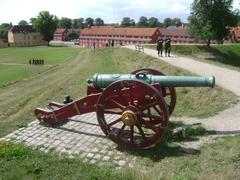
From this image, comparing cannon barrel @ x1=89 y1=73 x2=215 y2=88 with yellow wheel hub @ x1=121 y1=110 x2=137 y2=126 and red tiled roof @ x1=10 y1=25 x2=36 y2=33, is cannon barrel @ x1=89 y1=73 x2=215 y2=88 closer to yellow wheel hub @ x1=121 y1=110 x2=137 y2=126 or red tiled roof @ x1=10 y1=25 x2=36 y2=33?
yellow wheel hub @ x1=121 y1=110 x2=137 y2=126

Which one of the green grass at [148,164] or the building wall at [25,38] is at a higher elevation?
the green grass at [148,164]

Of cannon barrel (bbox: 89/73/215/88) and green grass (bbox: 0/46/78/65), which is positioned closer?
cannon barrel (bbox: 89/73/215/88)

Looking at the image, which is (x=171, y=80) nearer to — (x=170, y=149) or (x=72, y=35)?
(x=170, y=149)

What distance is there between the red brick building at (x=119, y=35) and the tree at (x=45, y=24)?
12389 millimetres

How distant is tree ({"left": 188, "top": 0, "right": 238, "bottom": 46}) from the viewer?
173 ft

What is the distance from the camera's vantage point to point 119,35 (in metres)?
122

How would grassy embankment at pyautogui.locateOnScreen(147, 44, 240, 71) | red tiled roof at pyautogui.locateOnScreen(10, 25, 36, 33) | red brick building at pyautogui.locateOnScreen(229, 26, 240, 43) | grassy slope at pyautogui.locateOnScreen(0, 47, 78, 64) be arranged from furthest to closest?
red tiled roof at pyautogui.locateOnScreen(10, 25, 36, 33) → red brick building at pyautogui.locateOnScreen(229, 26, 240, 43) → grassy slope at pyautogui.locateOnScreen(0, 47, 78, 64) → grassy embankment at pyautogui.locateOnScreen(147, 44, 240, 71)

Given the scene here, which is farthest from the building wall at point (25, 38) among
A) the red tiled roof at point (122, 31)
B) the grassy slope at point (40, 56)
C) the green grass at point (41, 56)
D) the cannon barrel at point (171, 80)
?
the cannon barrel at point (171, 80)

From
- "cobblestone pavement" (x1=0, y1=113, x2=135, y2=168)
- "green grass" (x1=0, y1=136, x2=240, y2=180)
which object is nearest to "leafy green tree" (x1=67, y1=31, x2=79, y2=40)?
"cobblestone pavement" (x1=0, y1=113, x2=135, y2=168)

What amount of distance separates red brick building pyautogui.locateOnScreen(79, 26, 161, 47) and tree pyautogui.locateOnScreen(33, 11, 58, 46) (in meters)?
12.4

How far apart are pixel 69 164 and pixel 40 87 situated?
57.0ft

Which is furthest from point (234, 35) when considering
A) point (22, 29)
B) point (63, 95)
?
point (22, 29)

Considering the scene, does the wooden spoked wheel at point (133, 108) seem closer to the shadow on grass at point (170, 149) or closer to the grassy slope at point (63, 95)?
the shadow on grass at point (170, 149)

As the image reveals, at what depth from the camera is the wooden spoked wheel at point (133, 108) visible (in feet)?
35.0
